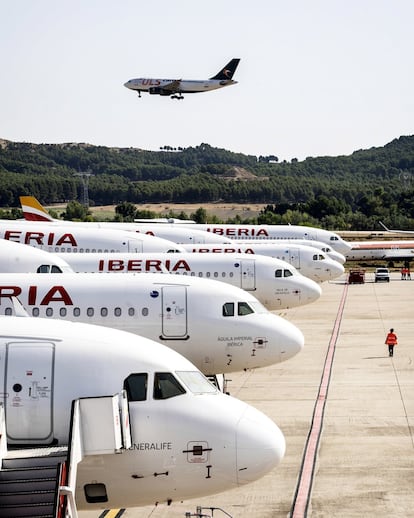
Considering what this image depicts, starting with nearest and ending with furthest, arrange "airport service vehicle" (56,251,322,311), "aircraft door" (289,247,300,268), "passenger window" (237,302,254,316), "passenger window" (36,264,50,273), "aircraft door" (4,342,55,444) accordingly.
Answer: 1. "aircraft door" (4,342,55,444)
2. "passenger window" (237,302,254,316)
3. "passenger window" (36,264,50,273)
4. "airport service vehicle" (56,251,322,311)
5. "aircraft door" (289,247,300,268)

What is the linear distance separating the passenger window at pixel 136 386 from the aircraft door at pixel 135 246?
116ft

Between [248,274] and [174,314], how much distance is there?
1751 centimetres

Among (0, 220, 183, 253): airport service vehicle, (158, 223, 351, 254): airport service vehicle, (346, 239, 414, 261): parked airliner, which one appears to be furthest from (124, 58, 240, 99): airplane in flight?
(0, 220, 183, 253): airport service vehicle

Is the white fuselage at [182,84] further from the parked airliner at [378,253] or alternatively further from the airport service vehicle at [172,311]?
the airport service vehicle at [172,311]

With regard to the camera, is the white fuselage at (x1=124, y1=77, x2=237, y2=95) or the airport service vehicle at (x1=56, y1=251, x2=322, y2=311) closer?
the airport service vehicle at (x1=56, y1=251, x2=322, y2=311)

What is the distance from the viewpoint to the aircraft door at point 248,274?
43719 mm

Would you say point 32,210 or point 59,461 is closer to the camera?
point 59,461

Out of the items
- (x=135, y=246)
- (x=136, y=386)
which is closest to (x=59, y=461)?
(x=136, y=386)

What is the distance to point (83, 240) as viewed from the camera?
51.7 m

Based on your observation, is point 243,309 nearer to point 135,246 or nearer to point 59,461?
point 59,461

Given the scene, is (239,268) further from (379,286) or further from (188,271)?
(379,286)

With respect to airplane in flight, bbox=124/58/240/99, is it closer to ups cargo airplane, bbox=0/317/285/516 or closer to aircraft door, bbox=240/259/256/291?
aircraft door, bbox=240/259/256/291

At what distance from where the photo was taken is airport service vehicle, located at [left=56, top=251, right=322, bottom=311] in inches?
1551

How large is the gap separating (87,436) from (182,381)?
186 centimetres
